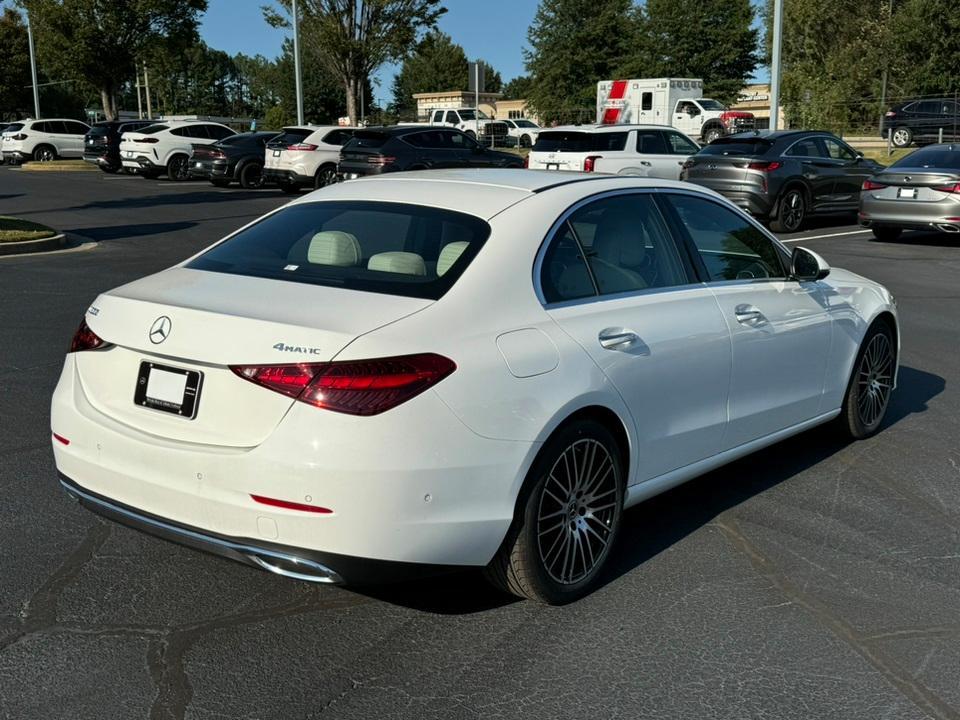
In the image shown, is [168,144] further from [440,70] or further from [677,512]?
[440,70]

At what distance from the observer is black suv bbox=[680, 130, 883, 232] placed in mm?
17250

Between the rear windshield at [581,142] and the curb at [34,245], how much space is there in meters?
9.14

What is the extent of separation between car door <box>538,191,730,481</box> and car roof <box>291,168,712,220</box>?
0.17m

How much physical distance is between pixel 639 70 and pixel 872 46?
15.0 m

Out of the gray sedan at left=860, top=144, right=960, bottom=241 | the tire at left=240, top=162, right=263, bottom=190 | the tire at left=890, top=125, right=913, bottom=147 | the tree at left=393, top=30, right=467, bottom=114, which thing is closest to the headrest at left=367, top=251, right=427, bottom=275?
the gray sedan at left=860, top=144, right=960, bottom=241

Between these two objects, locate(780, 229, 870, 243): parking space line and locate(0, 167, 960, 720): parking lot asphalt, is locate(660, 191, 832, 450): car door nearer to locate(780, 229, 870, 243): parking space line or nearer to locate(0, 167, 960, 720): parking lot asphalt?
locate(0, 167, 960, 720): parking lot asphalt

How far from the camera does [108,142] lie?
35.2 metres

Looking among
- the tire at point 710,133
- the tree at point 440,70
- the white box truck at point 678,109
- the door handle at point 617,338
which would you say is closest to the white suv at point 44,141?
the white box truck at point 678,109

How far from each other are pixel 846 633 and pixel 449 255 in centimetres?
198

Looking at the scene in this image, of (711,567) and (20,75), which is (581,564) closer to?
(711,567)

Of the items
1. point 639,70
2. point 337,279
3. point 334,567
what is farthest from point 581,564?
point 639,70

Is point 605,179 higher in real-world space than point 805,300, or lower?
higher

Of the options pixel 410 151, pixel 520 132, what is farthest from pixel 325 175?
pixel 520 132

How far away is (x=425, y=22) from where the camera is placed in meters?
38.4
